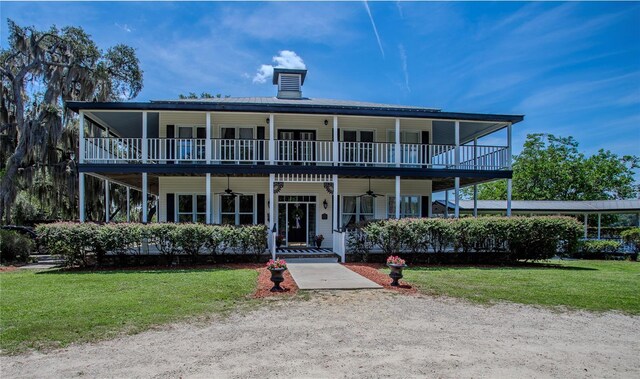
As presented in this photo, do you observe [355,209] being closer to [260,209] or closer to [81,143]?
[260,209]

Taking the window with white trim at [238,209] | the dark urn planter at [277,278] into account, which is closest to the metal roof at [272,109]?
the window with white trim at [238,209]

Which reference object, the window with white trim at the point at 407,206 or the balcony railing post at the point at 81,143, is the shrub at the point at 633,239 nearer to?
the window with white trim at the point at 407,206

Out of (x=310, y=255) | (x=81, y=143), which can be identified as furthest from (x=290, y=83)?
(x=81, y=143)

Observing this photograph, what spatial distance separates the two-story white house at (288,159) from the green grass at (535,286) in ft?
12.4

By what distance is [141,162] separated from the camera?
14484 millimetres

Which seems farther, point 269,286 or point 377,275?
point 377,275

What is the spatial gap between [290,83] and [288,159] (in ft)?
19.7

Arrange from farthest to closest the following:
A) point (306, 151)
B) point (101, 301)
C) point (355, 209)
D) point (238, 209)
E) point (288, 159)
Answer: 1. point (355, 209)
2. point (238, 209)
3. point (288, 159)
4. point (306, 151)
5. point (101, 301)

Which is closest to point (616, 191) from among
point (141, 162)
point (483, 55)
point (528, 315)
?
point (483, 55)

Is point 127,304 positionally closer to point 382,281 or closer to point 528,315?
point 382,281

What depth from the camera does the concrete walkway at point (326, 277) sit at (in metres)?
9.01

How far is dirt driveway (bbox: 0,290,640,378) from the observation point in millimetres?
4270

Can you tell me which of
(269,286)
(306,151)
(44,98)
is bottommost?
(269,286)

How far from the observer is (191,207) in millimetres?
16453
